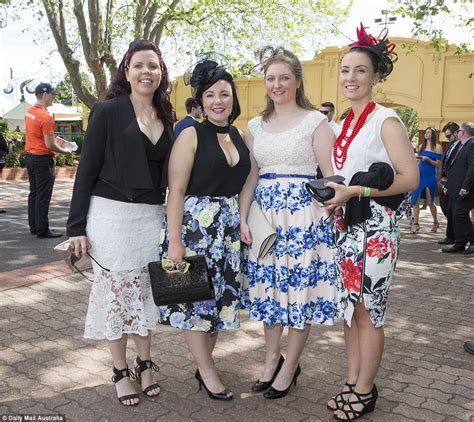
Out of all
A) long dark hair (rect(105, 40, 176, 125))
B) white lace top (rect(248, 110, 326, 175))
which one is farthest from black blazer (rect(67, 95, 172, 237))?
white lace top (rect(248, 110, 326, 175))

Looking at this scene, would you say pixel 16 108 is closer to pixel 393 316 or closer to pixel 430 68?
pixel 430 68

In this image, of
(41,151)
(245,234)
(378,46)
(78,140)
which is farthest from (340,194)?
(78,140)

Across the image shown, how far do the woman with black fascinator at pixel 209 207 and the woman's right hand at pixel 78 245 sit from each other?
17.5 inches

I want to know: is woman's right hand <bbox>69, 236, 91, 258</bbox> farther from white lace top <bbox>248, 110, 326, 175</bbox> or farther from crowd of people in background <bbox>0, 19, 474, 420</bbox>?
white lace top <bbox>248, 110, 326, 175</bbox>

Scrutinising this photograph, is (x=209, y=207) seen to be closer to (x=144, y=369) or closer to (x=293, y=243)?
(x=293, y=243)

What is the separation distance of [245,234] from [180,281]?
492 millimetres

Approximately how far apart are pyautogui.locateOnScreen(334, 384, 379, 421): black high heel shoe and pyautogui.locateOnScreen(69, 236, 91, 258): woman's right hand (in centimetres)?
169

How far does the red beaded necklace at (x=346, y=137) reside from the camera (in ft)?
8.93

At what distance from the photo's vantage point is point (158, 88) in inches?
121

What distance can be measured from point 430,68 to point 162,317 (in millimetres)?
17195

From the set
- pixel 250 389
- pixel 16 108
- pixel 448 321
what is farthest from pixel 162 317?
pixel 16 108

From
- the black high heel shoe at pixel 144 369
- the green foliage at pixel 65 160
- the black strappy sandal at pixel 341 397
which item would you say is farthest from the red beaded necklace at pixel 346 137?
the green foliage at pixel 65 160

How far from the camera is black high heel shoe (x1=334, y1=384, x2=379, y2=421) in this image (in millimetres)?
2830

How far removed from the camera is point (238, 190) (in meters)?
3.07
